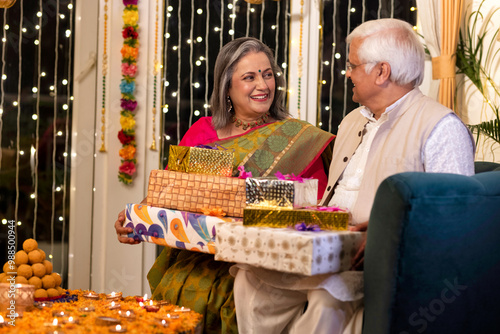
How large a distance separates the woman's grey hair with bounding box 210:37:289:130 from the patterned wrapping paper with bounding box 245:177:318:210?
1044 mm

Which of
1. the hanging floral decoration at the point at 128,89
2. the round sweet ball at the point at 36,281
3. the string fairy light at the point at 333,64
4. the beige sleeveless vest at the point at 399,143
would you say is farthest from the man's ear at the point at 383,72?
the hanging floral decoration at the point at 128,89

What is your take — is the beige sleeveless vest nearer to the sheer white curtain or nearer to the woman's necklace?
the woman's necklace

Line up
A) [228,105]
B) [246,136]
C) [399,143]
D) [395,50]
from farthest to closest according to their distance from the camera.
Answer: [228,105]
[246,136]
[395,50]
[399,143]

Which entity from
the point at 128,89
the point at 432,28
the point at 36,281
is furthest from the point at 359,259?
the point at 128,89

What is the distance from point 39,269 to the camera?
8.59ft

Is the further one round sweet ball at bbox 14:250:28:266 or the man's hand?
round sweet ball at bbox 14:250:28:266

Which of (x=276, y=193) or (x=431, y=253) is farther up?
(x=276, y=193)

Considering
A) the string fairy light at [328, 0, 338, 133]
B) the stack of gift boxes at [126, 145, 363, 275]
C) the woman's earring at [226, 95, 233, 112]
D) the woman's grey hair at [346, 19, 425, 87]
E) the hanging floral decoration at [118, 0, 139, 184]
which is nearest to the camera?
the stack of gift boxes at [126, 145, 363, 275]

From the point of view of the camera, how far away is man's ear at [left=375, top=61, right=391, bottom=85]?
8.33 feet

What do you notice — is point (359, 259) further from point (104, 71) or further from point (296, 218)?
point (104, 71)

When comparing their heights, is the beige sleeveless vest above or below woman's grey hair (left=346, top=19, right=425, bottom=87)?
below

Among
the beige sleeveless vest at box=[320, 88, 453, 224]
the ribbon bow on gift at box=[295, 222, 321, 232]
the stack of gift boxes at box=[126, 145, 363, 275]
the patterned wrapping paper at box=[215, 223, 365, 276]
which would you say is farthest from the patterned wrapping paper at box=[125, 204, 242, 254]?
the beige sleeveless vest at box=[320, 88, 453, 224]

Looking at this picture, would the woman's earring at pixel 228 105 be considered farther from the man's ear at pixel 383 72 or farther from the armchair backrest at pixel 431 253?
the armchair backrest at pixel 431 253

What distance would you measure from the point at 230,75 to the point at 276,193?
117cm
